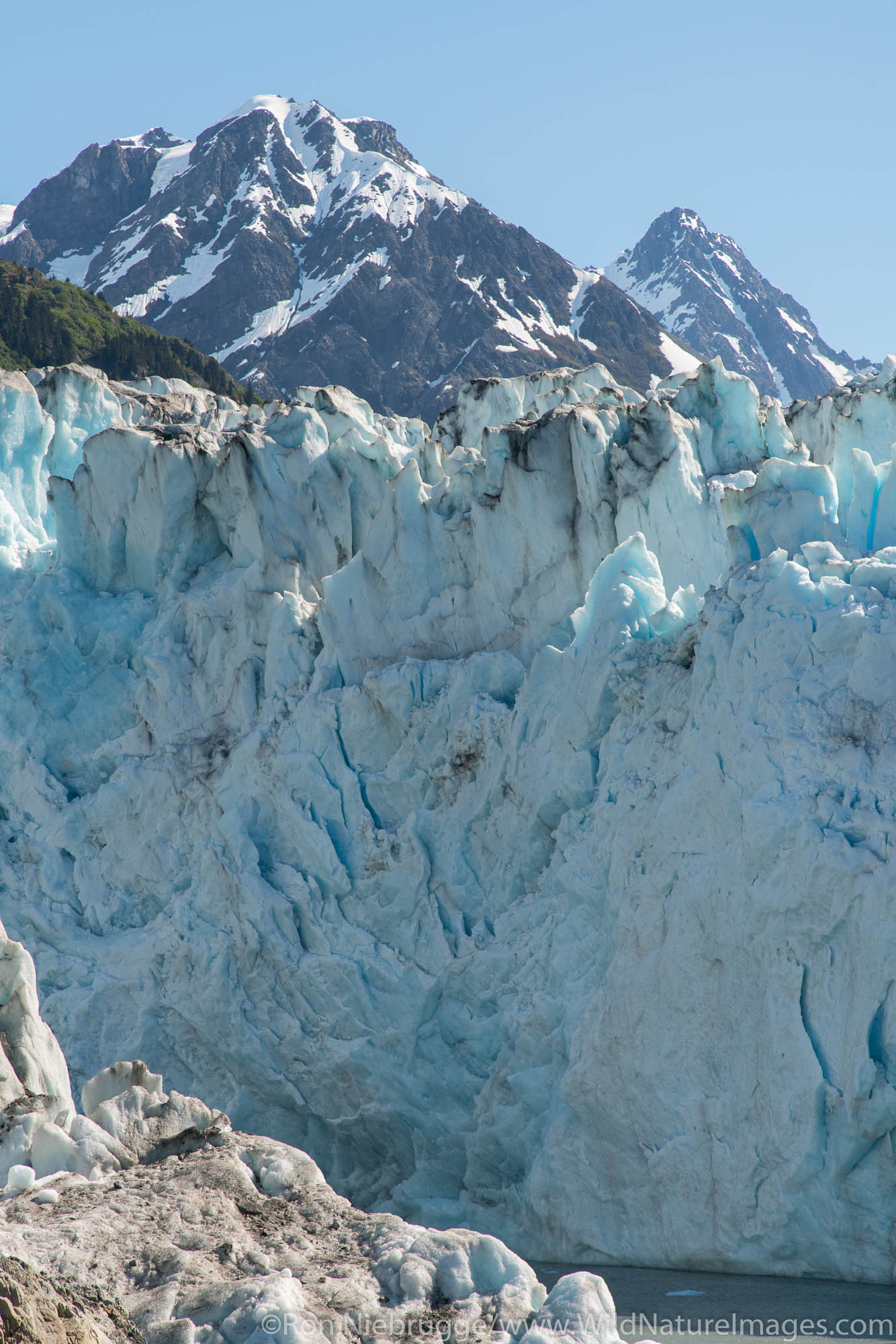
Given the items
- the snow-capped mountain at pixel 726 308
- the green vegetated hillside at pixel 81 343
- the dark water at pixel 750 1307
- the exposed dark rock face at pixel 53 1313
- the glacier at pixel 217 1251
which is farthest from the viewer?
the snow-capped mountain at pixel 726 308

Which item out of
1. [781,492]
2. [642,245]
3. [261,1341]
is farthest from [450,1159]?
[642,245]

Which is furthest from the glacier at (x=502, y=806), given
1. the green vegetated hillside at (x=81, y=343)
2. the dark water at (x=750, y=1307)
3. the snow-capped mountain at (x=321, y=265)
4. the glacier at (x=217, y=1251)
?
the snow-capped mountain at (x=321, y=265)

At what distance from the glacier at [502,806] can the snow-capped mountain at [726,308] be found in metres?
78.8

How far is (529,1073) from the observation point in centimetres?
1250

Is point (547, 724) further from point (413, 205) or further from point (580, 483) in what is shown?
point (413, 205)

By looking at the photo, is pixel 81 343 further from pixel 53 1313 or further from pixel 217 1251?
pixel 53 1313

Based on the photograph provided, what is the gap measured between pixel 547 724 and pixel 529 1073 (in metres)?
3.63

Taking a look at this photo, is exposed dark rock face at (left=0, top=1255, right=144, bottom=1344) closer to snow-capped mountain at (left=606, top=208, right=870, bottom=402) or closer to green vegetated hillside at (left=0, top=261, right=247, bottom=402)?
green vegetated hillside at (left=0, top=261, right=247, bottom=402)

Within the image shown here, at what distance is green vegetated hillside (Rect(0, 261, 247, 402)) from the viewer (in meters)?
51.9

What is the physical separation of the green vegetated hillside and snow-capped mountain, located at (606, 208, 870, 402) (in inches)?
1880

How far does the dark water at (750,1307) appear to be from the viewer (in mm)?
9094

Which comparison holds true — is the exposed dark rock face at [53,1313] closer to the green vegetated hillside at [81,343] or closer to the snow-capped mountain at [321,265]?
the green vegetated hillside at [81,343]

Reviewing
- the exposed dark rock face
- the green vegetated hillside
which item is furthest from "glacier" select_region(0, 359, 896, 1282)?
the green vegetated hillside

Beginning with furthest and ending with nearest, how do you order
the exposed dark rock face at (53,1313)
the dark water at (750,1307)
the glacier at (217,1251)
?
1. the dark water at (750,1307)
2. the glacier at (217,1251)
3. the exposed dark rock face at (53,1313)
